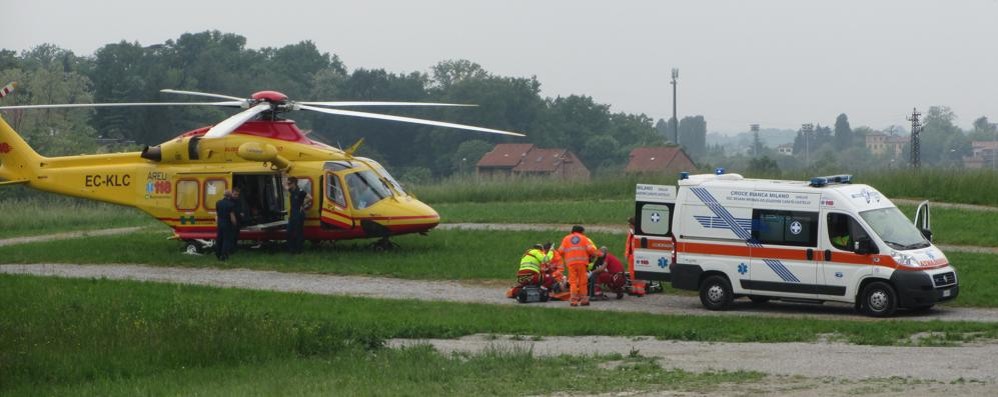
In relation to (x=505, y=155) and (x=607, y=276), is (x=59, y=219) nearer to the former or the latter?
(x=607, y=276)

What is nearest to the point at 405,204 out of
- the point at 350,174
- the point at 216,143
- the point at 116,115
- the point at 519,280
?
the point at 350,174

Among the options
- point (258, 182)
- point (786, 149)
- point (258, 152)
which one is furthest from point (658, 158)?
point (786, 149)

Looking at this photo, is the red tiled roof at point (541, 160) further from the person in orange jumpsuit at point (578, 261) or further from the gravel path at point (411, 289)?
the person in orange jumpsuit at point (578, 261)

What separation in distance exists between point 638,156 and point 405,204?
46397mm

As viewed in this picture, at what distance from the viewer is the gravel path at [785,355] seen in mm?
15039

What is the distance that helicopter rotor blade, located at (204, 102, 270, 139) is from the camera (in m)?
26.2

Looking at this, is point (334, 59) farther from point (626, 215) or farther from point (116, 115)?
point (626, 215)

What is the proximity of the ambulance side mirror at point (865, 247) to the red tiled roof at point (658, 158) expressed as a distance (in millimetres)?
46049

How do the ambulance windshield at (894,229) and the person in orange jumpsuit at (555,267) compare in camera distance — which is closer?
the ambulance windshield at (894,229)

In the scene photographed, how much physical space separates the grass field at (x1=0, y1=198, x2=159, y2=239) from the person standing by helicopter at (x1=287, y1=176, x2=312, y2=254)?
12.0 meters

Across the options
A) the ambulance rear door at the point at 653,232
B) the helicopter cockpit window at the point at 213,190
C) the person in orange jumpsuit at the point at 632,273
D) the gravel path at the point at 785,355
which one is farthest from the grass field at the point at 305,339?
the helicopter cockpit window at the point at 213,190

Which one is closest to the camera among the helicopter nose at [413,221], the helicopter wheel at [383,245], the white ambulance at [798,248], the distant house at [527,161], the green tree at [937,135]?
the white ambulance at [798,248]

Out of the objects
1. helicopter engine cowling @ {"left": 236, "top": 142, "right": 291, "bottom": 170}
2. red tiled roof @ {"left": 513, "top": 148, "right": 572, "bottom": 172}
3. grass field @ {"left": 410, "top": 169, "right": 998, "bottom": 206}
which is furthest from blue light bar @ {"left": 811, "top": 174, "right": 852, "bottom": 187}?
red tiled roof @ {"left": 513, "top": 148, "right": 572, "bottom": 172}

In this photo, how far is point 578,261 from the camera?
884 inches
